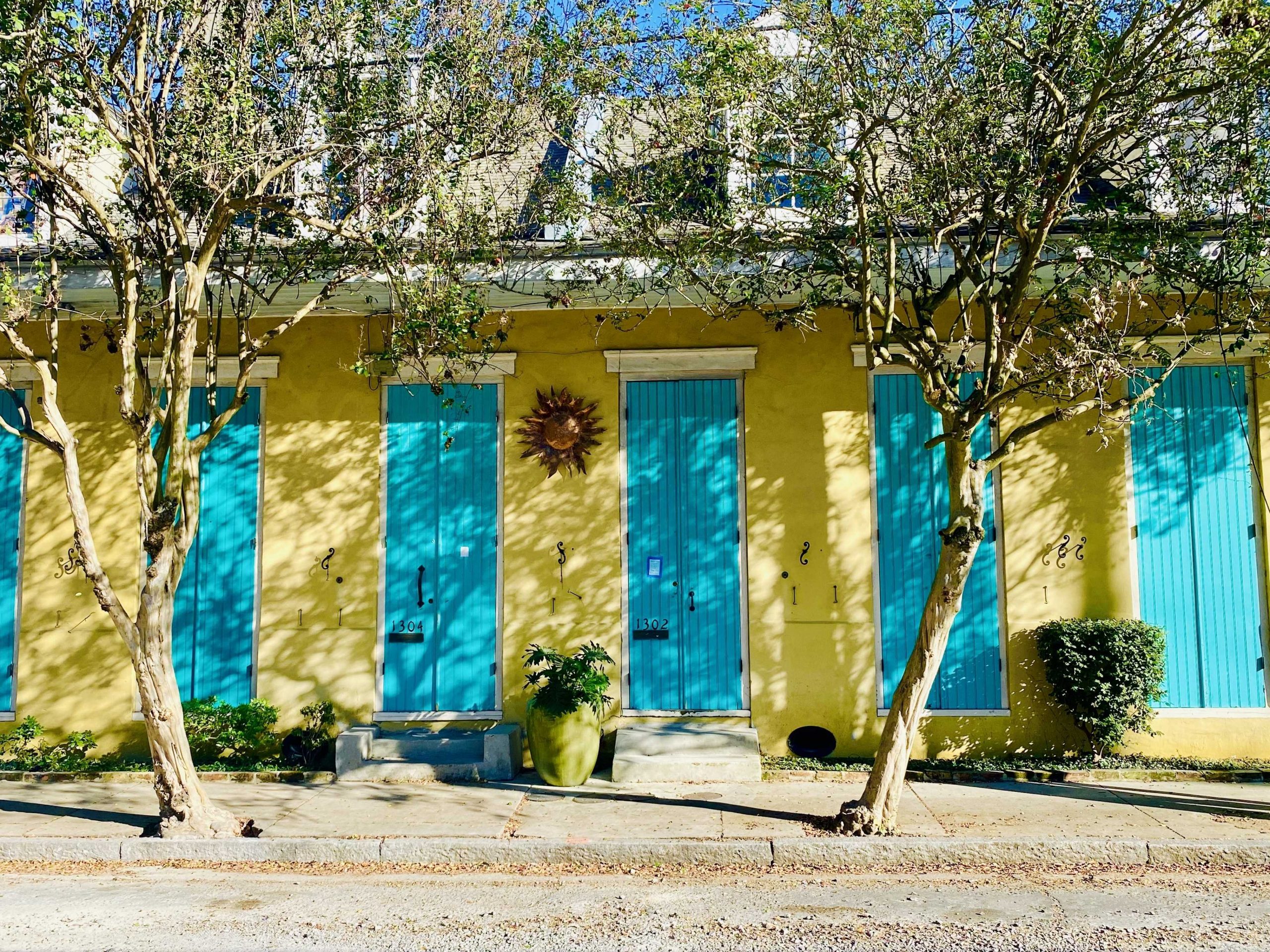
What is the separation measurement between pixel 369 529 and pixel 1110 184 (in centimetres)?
701

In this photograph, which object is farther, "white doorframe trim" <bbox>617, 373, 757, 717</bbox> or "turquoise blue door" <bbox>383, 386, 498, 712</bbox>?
"turquoise blue door" <bbox>383, 386, 498, 712</bbox>

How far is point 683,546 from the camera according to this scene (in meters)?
9.34

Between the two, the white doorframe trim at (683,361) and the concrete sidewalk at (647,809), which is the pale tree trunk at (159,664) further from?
the white doorframe trim at (683,361)

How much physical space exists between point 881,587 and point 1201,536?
9.11 feet

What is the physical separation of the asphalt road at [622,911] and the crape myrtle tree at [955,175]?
1.20 m

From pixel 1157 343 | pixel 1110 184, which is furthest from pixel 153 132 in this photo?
pixel 1157 343

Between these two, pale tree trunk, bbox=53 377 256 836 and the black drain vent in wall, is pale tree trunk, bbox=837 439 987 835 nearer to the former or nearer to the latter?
the black drain vent in wall

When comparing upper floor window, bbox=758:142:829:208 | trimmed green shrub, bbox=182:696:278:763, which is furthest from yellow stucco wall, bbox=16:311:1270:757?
upper floor window, bbox=758:142:829:208

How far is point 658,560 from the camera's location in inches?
368

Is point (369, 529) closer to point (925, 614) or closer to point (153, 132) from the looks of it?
point (153, 132)

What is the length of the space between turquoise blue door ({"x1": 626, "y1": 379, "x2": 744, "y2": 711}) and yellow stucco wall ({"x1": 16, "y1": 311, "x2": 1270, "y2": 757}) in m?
0.17

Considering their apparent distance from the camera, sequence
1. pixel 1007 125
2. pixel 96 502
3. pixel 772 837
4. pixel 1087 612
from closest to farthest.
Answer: pixel 772 837
pixel 1007 125
pixel 1087 612
pixel 96 502

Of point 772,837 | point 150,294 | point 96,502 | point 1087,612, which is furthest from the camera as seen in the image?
point 96,502

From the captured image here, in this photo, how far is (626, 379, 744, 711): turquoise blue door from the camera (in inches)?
362
